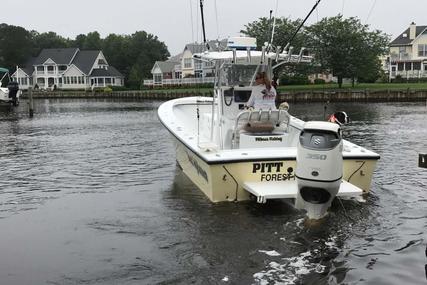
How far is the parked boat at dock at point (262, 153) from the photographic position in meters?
7.74

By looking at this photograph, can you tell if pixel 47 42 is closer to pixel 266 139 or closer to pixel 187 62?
pixel 187 62

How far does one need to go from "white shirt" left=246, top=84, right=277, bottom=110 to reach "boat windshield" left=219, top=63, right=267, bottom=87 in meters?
0.45

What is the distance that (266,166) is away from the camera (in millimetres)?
9367

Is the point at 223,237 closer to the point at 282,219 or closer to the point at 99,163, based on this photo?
the point at 282,219

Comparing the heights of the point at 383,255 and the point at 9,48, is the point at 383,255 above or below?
below

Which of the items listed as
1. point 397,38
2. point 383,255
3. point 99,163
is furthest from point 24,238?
point 397,38

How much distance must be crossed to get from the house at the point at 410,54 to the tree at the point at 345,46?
65.5ft

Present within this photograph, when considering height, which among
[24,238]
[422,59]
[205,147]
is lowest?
[24,238]

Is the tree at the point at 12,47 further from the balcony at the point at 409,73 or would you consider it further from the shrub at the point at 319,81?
the balcony at the point at 409,73

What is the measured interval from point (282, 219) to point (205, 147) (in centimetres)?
200

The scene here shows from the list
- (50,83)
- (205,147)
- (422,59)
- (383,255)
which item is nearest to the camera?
(383,255)

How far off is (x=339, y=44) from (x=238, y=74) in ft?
159

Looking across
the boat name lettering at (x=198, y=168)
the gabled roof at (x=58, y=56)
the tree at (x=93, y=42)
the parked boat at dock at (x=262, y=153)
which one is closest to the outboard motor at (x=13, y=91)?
the parked boat at dock at (x=262, y=153)

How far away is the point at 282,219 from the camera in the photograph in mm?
8992
